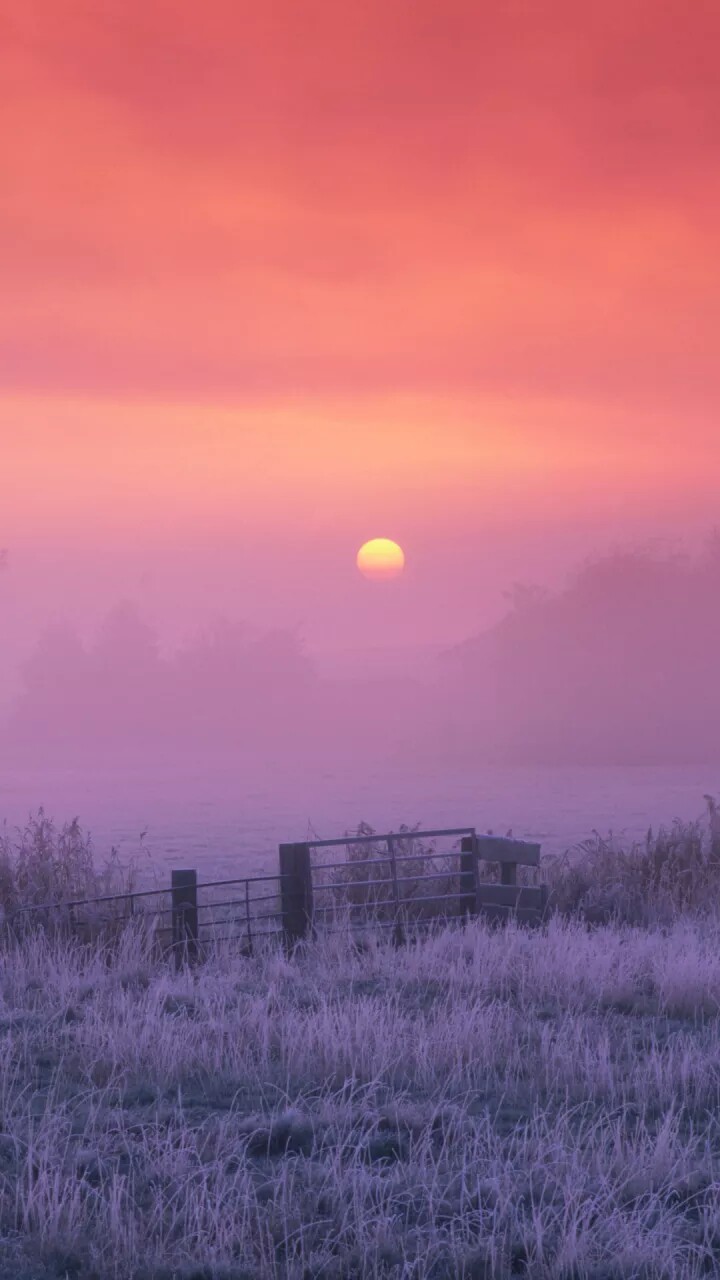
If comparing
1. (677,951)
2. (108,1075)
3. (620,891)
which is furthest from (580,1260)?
(620,891)

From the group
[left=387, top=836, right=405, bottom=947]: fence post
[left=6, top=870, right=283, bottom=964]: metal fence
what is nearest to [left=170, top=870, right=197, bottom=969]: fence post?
[left=6, top=870, right=283, bottom=964]: metal fence

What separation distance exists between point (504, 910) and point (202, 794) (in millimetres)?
62554

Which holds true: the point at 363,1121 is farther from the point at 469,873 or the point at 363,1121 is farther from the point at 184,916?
the point at 469,873

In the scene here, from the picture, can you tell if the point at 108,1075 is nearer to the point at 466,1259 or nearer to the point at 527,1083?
the point at 527,1083

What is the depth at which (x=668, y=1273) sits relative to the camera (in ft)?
17.6

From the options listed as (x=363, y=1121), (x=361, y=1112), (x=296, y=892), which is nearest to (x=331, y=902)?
(x=296, y=892)

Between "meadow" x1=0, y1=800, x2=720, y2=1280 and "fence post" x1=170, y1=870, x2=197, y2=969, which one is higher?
"fence post" x1=170, y1=870, x2=197, y2=969

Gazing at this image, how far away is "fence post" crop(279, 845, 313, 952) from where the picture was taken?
14.1 meters

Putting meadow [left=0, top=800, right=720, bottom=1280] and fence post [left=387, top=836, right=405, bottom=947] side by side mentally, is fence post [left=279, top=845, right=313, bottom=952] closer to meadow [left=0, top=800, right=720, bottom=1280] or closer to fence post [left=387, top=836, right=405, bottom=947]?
meadow [left=0, top=800, right=720, bottom=1280]

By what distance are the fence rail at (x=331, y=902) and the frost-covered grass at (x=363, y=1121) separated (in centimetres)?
132

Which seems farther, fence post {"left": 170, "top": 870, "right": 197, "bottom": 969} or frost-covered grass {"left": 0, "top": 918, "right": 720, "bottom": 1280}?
fence post {"left": 170, "top": 870, "right": 197, "bottom": 969}

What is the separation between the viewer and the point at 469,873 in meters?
15.8

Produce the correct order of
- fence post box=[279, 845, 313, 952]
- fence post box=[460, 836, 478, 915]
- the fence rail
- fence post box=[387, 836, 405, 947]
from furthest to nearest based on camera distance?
1. fence post box=[460, 836, 478, 915]
2. fence post box=[387, 836, 405, 947]
3. fence post box=[279, 845, 313, 952]
4. the fence rail

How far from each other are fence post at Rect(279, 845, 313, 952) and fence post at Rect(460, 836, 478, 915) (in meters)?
2.36
